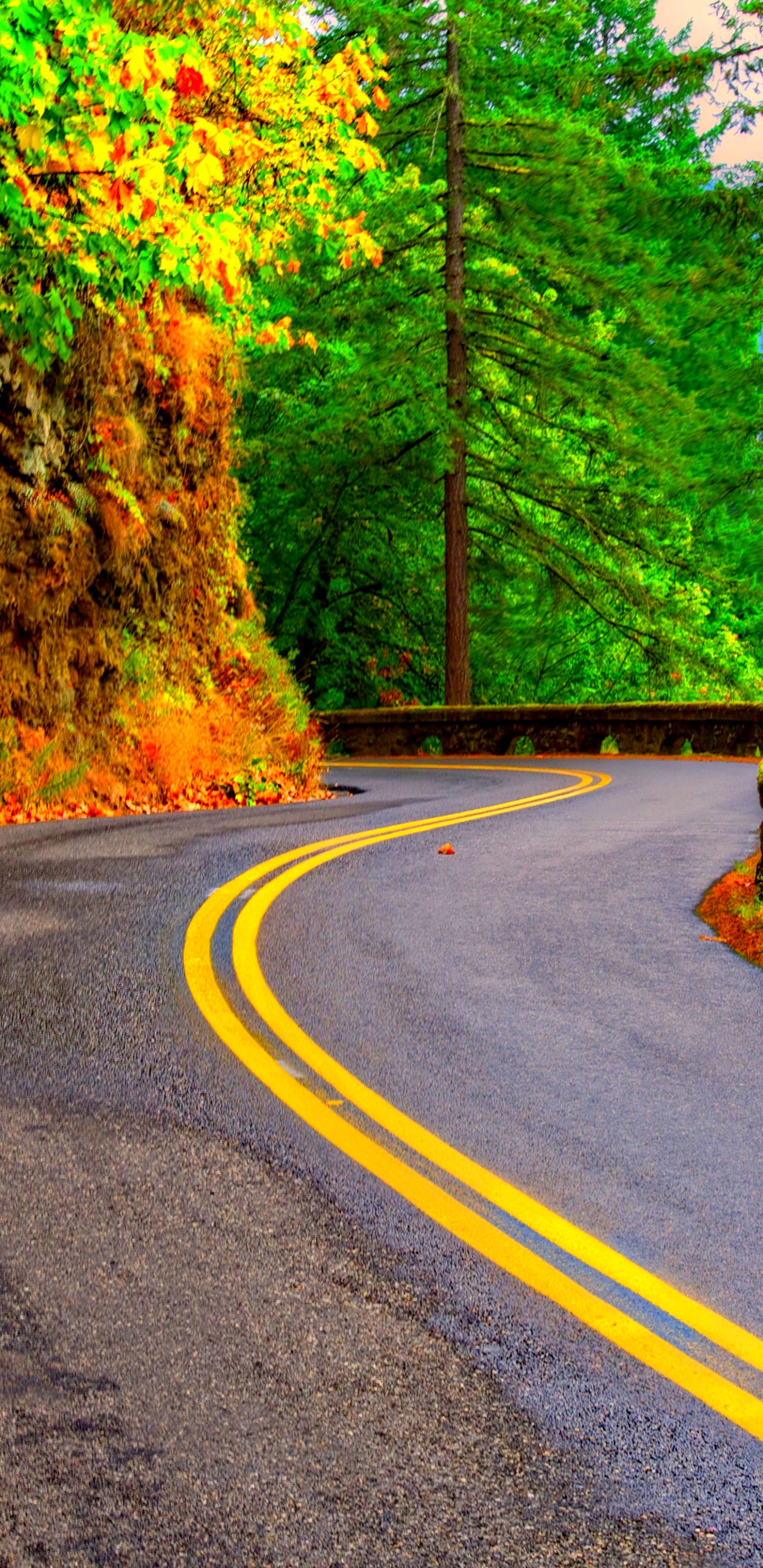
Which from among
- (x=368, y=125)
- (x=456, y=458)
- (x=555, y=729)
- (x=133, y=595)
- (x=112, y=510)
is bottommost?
(x=555, y=729)

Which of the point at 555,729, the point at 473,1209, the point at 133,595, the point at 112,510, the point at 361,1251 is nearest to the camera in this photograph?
the point at 361,1251

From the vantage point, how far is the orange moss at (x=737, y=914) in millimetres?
8211

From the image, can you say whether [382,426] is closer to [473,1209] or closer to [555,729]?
[555,729]

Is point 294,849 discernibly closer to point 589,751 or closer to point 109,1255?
point 109,1255

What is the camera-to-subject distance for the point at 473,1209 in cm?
423

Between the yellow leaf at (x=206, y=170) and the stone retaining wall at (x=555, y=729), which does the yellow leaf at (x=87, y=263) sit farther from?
the stone retaining wall at (x=555, y=729)

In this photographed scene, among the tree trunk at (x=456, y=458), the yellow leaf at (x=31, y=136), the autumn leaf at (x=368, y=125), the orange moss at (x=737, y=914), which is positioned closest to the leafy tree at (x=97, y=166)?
the yellow leaf at (x=31, y=136)

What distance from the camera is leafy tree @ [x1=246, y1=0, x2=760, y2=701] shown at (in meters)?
30.8

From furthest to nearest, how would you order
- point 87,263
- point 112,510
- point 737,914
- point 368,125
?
point 112,510 < point 368,125 < point 87,263 < point 737,914

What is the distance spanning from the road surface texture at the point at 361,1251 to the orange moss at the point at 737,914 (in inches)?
9.9

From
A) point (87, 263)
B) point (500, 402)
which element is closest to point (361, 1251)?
point (87, 263)

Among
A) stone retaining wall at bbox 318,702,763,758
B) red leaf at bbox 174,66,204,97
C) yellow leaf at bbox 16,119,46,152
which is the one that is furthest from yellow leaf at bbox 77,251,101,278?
stone retaining wall at bbox 318,702,763,758

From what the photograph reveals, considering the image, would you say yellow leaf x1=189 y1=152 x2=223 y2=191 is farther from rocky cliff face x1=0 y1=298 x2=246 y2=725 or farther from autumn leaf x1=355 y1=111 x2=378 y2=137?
rocky cliff face x1=0 y1=298 x2=246 y2=725

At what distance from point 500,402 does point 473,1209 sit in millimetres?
30214
